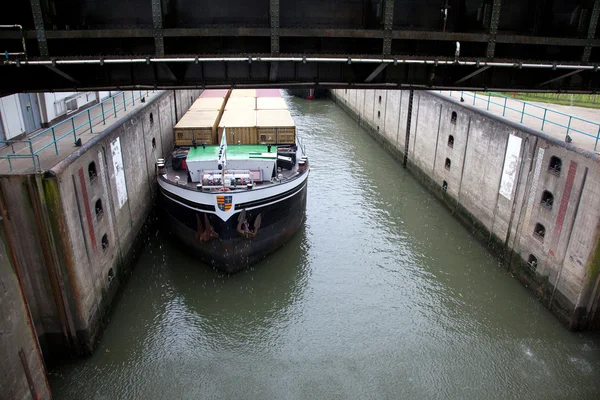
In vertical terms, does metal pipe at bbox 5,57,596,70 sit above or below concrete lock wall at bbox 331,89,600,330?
above

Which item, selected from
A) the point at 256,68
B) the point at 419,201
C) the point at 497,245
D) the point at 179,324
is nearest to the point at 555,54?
the point at 497,245

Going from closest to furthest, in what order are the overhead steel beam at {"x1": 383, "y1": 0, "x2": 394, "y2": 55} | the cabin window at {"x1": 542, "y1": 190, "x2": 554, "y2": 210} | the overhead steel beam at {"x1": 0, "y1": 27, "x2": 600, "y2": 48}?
1. the overhead steel beam at {"x1": 0, "y1": 27, "x2": 600, "y2": 48}
2. the overhead steel beam at {"x1": 383, "y1": 0, "x2": 394, "y2": 55}
3. the cabin window at {"x1": 542, "y1": 190, "x2": 554, "y2": 210}

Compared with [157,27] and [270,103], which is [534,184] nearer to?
[157,27]

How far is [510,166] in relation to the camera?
17188 millimetres

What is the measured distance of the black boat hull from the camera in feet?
52.2

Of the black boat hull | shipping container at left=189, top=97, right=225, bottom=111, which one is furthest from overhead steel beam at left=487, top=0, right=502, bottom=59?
shipping container at left=189, top=97, right=225, bottom=111

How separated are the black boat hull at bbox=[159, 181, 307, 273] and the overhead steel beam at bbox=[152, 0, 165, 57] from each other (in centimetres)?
606

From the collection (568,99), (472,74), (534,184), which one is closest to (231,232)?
(472,74)

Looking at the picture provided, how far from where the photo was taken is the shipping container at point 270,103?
938 inches

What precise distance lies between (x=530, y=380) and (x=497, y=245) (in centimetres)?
656

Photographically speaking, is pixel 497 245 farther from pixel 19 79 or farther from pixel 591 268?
pixel 19 79

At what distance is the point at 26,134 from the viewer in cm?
1516

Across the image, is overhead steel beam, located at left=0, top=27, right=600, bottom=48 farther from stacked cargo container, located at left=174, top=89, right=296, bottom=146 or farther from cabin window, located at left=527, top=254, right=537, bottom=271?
cabin window, located at left=527, top=254, right=537, bottom=271

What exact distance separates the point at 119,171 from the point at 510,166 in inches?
579
